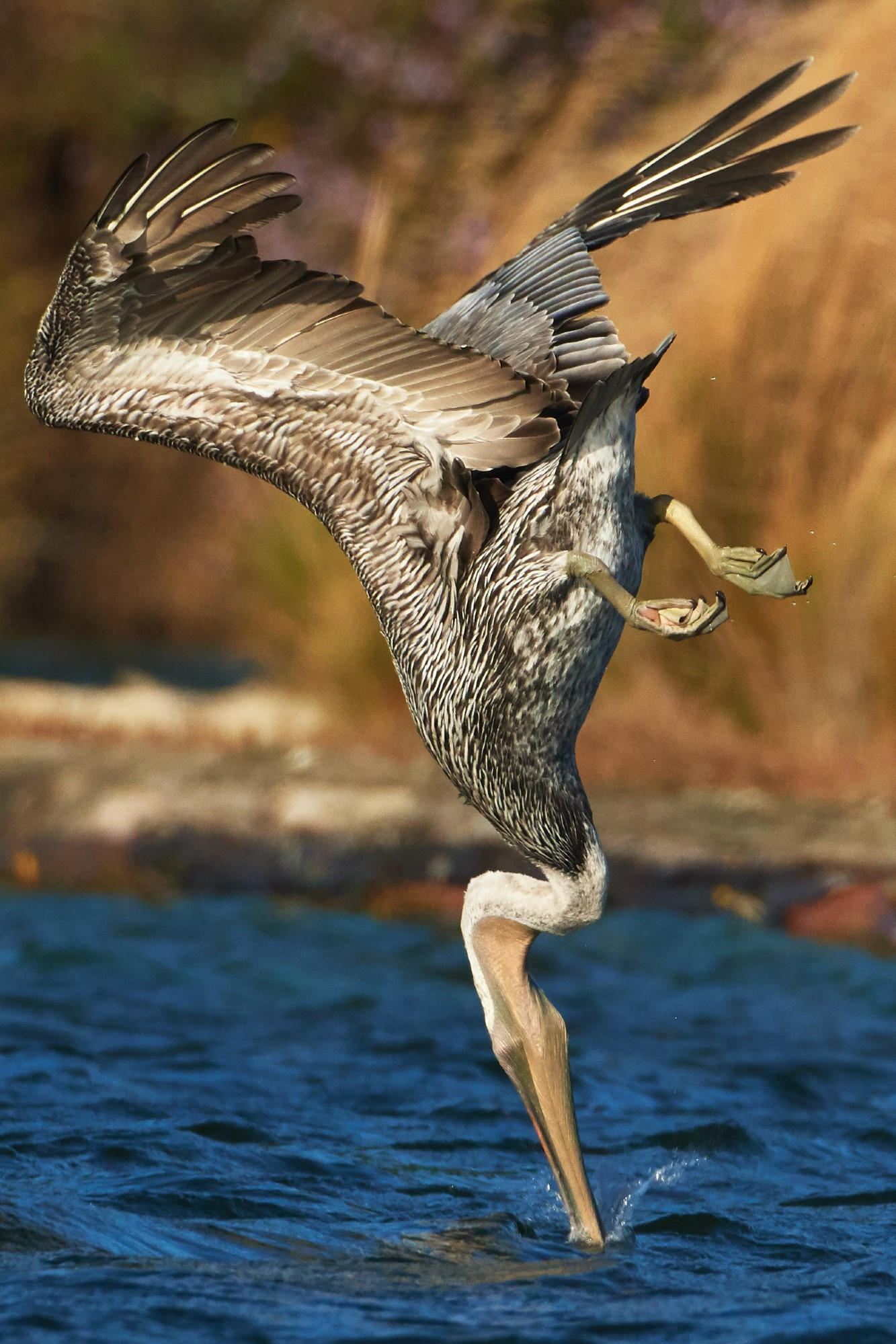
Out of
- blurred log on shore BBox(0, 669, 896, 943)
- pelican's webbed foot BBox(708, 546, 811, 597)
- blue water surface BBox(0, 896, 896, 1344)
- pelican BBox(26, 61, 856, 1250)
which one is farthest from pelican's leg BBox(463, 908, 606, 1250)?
blurred log on shore BBox(0, 669, 896, 943)

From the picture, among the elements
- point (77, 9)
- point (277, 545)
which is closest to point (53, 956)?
point (277, 545)

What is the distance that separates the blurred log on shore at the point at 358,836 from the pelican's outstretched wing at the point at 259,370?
4.11 metres

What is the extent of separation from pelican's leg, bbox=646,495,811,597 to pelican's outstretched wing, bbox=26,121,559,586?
0.41m

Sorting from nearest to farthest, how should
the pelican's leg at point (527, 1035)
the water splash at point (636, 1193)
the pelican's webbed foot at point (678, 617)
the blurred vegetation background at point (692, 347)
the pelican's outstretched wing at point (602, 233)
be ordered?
the pelican's webbed foot at point (678, 617)
the pelican's leg at point (527, 1035)
the pelican's outstretched wing at point (602, 233)
the water splash at point (636, 1193)
the blurred vegetation background at point (692, 347)

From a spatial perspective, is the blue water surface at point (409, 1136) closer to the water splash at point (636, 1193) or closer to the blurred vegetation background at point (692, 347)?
the water splash at point (636, 1193)

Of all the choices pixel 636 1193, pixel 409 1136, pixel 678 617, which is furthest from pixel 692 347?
pixel 678 617

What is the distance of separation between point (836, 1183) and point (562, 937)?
320 cm

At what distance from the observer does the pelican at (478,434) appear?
4.55 metres

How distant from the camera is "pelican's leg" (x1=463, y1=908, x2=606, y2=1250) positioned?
482 centimetres

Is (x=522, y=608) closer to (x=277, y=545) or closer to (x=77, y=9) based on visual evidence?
(x=277, y=545)

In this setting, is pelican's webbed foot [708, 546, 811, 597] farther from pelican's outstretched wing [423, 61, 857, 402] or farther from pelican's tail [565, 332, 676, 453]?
pelican's outstretched wing [423, 61, 857, 402]

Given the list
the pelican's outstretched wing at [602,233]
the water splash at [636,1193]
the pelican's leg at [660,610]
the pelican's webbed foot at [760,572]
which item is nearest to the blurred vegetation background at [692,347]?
the water splash at [636,1193]

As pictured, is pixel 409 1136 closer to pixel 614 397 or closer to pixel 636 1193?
pixel 636 1193

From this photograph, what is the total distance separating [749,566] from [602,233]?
1342mm
